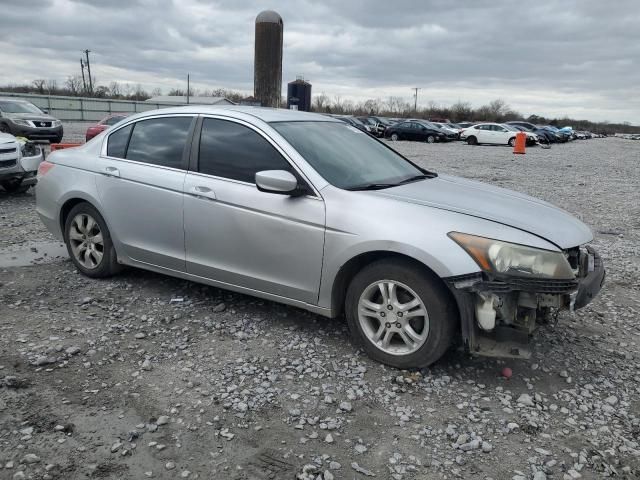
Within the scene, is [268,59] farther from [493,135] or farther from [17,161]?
[493,135]

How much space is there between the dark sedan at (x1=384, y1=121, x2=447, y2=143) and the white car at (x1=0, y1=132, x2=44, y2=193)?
1186 inches

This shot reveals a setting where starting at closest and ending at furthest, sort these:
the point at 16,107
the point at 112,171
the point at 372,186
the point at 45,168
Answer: the point at 372,186 < the point at 112,171 < the point at 45,168 < the point at 16,107

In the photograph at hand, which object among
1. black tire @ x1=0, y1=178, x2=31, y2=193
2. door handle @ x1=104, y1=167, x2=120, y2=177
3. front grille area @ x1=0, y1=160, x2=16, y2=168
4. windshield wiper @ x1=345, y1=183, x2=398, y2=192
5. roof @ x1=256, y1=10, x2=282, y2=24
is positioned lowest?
black tire @ x1=0, y1=178, x2=31, y2=193

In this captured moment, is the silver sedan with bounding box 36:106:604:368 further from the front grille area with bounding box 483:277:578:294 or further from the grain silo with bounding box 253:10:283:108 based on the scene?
the grain silo with bounding box 253:10:283:108

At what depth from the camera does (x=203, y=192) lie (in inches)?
165

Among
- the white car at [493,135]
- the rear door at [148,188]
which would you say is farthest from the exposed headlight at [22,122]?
the white car at [493,135]

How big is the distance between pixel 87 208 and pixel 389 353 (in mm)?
3123

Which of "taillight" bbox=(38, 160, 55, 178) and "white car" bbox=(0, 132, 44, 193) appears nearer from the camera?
"taillight" bbox=(38, 160, 55, 178)

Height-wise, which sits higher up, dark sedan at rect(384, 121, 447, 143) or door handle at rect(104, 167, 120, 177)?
door handle at rect(104, 167, 120, 177)

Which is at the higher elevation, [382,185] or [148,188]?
[382,185]

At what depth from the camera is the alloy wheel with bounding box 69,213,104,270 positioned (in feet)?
16.4

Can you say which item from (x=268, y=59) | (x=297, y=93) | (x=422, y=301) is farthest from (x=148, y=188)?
(x=297, y=93)

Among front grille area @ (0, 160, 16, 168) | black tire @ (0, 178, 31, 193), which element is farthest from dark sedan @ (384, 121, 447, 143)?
front grille area @ (0, 160, 16, 168)

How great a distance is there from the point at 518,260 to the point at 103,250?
3.59 m
